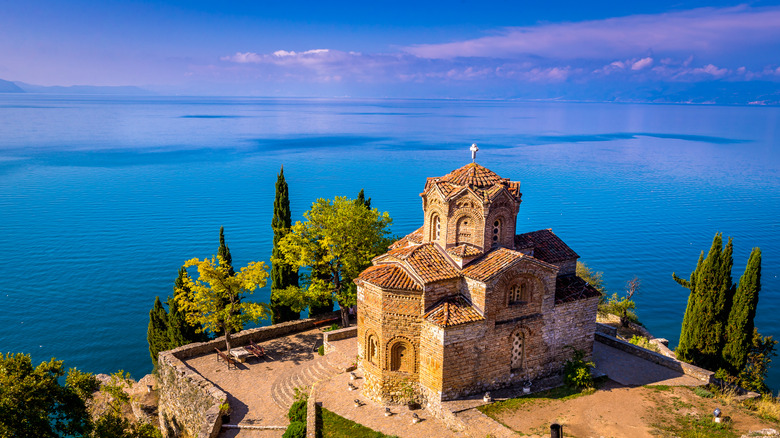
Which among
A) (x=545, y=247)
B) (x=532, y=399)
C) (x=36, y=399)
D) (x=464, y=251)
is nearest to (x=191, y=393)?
(x=36, y=399)

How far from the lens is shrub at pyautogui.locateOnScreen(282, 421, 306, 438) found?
20816 mm

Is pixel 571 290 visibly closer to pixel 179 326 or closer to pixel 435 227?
pixel 435 227

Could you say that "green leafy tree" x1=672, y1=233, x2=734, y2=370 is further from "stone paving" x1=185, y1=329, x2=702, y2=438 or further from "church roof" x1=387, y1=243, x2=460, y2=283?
"church roof" x1=387, y1=243, x2=460, y2=283

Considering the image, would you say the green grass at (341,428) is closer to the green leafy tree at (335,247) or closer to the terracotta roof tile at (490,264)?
the terracotta roof tile at (490,264)

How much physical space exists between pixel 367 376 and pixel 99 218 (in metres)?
56.4

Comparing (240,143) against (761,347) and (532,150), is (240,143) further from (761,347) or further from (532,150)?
(761,347)

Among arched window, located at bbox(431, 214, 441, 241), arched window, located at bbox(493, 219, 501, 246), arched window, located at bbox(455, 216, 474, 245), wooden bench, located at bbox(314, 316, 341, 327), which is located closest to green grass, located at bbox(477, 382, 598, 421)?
arched window, located at bbox(493, 219, 501, 246)

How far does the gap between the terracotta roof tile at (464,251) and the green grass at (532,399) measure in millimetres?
6727

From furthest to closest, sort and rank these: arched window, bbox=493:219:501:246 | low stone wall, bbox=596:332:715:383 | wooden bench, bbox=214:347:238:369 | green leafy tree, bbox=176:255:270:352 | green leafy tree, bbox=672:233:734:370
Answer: green leafy tree, bbox=176:255:270:352
wooden bench, bbox=214:347:238:369
green leafy tree, bbox=672:233:734:370
low stone wall, bbox=596:332:715:383
arched window, bbox=493:219:501:246

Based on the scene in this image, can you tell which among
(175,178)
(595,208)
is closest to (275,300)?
(595,208)

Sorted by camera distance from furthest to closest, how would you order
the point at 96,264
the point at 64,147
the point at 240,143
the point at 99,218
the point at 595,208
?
the point at 240,143 → the point at 64,147 → the point at 595,208 → the point at 99,218 → the point at 96,264

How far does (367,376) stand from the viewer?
2397cm

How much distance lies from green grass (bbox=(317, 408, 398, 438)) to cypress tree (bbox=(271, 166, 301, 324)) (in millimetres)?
11932

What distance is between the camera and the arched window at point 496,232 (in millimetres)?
23969
